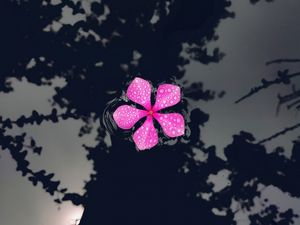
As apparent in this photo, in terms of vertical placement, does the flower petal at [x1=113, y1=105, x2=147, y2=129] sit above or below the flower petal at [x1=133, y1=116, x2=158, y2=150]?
above

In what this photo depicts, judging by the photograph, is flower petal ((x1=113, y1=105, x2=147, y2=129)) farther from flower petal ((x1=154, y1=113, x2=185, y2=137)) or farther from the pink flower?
flower petal ((x1=154, y1=113, x2=185, y2=137))

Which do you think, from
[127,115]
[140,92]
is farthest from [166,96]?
[127,115]

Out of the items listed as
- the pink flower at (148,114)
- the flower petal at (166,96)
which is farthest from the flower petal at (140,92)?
the flower petal at (166,96)

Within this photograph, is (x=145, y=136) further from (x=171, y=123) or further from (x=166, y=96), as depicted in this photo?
(x=166, y=96)

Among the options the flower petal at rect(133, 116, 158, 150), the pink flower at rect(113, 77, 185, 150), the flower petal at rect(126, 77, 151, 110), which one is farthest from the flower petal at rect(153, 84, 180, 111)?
the flower petal at rect(133, 116, 158, 150)

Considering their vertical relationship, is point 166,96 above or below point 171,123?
above

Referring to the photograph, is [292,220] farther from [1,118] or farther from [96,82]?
[1,118]

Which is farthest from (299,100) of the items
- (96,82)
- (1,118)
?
(1,118)
